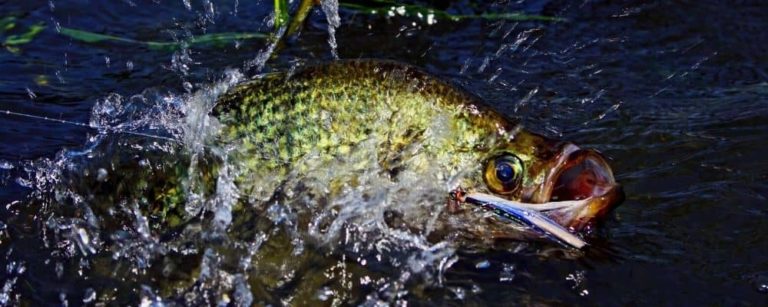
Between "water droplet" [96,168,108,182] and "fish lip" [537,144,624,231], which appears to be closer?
"fish lip" [537,144,624,231]

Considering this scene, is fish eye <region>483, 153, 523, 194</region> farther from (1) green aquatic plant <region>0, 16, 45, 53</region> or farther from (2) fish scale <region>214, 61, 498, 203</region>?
(1) green aquatic plant <region>0, 16, 45, 53</region>

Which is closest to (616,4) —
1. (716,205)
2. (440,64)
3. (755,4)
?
(755,4)

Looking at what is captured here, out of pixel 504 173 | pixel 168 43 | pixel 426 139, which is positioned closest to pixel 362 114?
pixel 426 139

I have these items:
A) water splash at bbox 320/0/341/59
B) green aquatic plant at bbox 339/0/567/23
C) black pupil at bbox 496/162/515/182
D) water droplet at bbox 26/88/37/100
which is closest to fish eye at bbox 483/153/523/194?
black pupil at bbox 496/162/515/182

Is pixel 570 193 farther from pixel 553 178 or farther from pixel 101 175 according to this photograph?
pixel 101 175

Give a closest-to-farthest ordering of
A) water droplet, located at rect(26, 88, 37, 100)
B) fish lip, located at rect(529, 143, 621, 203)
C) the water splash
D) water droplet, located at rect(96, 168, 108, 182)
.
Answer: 1. fish lip, located at rect(529, 143, 621, 203)
2. water droplet, located at rect(96, 168, 108, 182)
3. water droplet, located at rect(26, 88, 37, 100)
4. the water splash

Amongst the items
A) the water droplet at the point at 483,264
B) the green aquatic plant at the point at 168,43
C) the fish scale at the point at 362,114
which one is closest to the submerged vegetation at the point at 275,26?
the green aquatic plant at the point at 168,43

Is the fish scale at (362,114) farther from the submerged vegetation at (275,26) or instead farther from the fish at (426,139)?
the submerged vegetation at (275,26)
